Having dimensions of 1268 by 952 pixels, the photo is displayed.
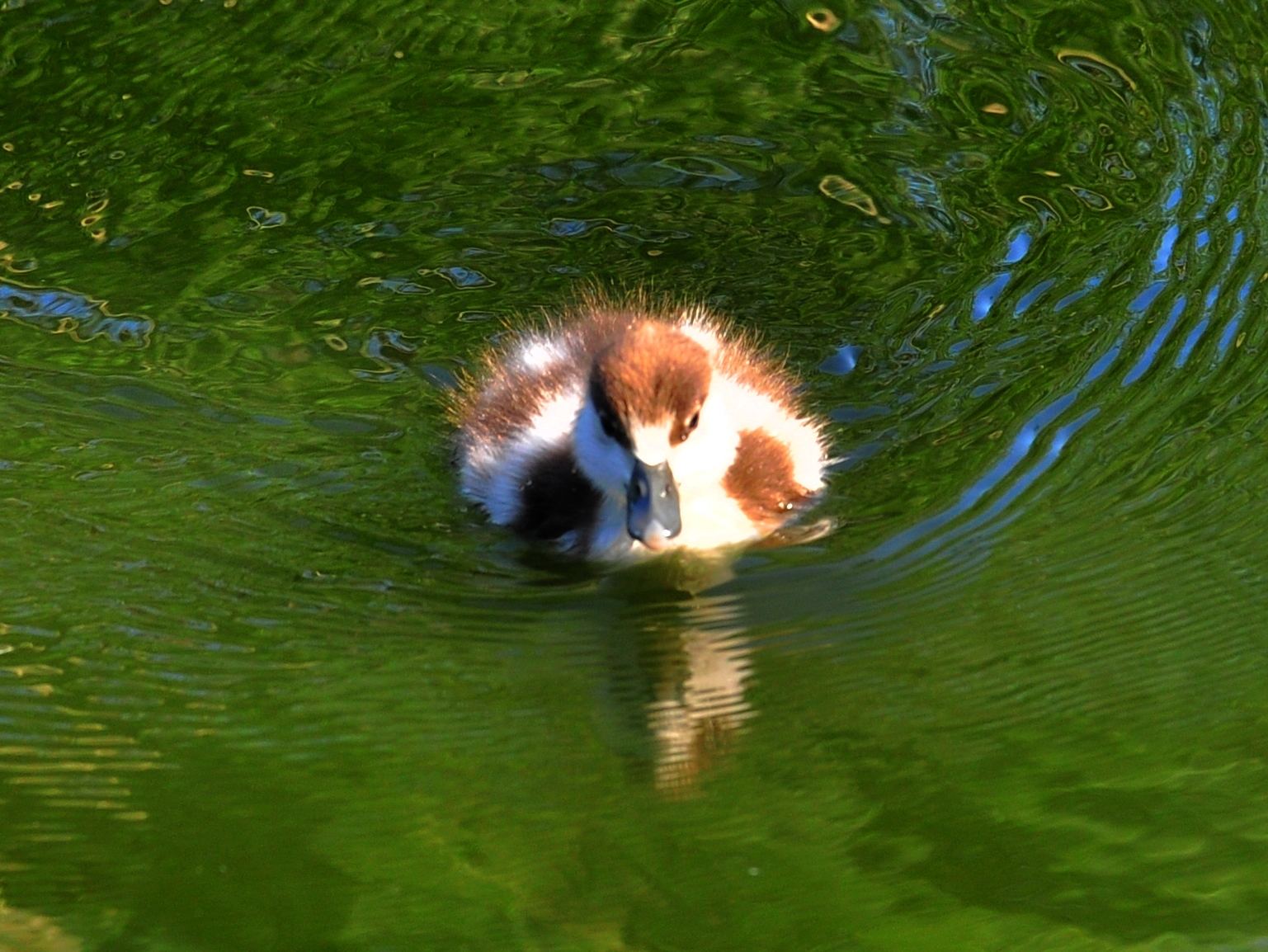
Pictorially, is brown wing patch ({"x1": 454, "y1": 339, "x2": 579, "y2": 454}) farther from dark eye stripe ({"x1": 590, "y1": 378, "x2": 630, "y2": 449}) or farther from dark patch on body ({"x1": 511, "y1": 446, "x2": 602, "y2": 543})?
dark eye stripe ({"x1": 590, "y1": 378, "x2": 630, "y2": 449})

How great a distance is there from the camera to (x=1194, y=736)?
304 centimetres

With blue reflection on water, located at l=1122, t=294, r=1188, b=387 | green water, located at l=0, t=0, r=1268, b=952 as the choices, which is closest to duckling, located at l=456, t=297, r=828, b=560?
green water, located at l=0, t=0, r=1268, b=952

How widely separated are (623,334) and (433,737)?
132cm

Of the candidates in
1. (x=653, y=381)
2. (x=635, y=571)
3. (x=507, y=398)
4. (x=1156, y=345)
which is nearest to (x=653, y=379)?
(x=653, y=381)

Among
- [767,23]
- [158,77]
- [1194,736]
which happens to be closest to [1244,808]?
[1194,736]

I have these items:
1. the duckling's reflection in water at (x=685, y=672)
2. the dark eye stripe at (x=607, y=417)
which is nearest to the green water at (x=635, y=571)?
the duckling's reflection in water at (x=685, y=672)

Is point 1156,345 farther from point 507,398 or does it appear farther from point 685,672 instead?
point 685,672

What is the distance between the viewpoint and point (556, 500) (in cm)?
420

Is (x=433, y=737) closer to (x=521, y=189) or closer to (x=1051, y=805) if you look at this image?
(x=1051, y=805)

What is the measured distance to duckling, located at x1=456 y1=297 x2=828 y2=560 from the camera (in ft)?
13.0

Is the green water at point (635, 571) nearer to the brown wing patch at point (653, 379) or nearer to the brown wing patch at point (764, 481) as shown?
the brown wing patch at point (764, 481)

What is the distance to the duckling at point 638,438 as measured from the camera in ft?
13.0

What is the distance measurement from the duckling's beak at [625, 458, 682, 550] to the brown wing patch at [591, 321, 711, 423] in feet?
0.35

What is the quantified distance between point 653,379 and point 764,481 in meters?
0.44
